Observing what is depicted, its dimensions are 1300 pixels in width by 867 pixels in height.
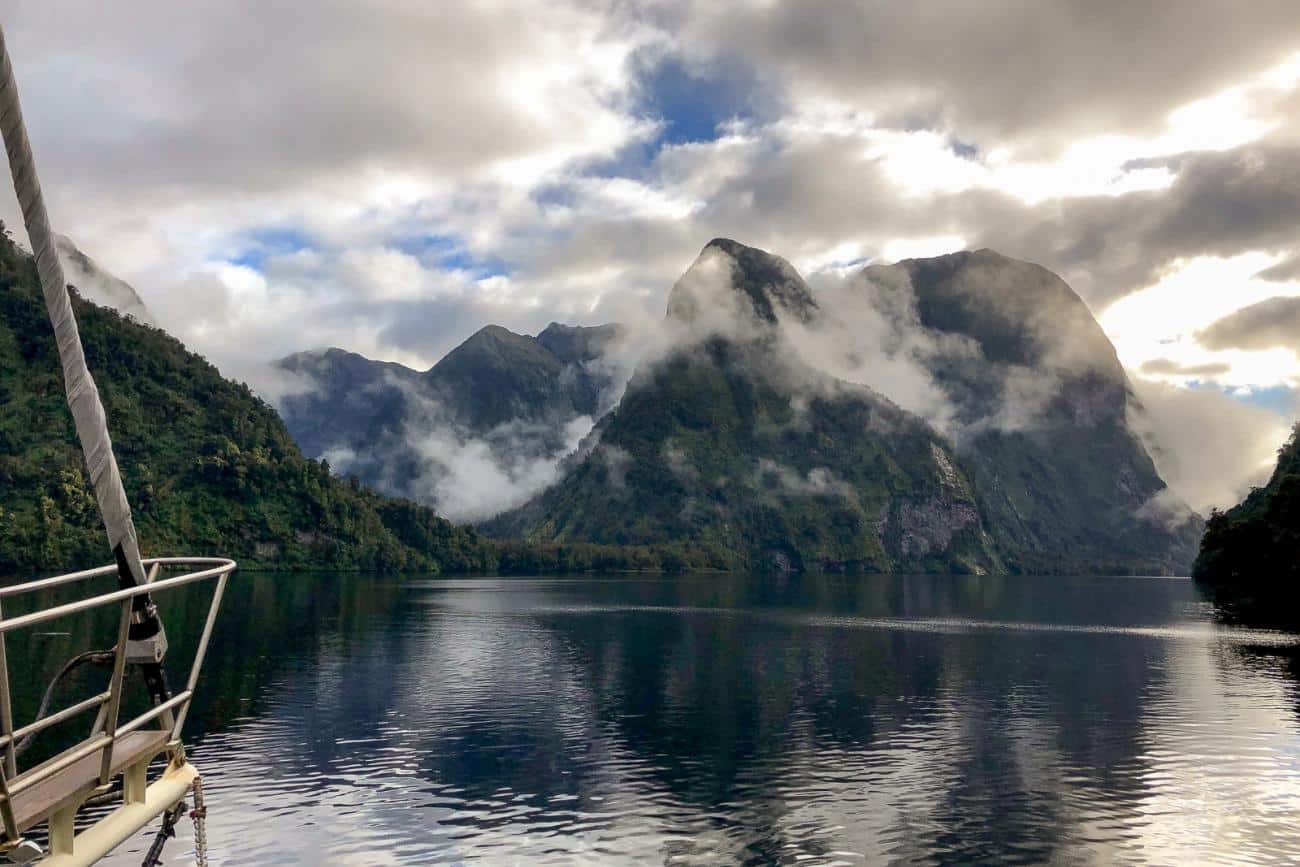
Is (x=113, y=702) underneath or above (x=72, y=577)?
underneath

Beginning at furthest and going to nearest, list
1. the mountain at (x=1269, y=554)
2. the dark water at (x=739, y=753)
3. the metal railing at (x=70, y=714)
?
the mountain at (x=1269, y=554)
the dark water at (x=739, y=753)
the metal railing at (x=70, y=714)

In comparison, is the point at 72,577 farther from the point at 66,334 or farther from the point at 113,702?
the point at 66,334

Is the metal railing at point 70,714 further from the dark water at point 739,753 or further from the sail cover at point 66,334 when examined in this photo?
the dark water at point 739,753

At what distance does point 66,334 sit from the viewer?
1548 centimetres

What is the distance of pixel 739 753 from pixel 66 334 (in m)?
49.9

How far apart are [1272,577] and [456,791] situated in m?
179

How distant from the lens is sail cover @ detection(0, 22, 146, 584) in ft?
44.6

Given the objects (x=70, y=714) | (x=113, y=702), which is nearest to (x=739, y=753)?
(x=70, y=714)

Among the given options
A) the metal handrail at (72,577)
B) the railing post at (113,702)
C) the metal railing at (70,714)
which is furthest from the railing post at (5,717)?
the railing post at (113,702)

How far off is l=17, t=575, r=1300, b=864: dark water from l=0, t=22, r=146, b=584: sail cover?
1023 inches

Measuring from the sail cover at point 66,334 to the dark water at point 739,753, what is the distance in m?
26.0

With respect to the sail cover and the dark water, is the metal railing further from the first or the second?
the dark water

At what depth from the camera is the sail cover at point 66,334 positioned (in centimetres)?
1360

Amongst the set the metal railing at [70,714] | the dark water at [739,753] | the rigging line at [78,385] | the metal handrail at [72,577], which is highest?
the rigging line at [78,385]
